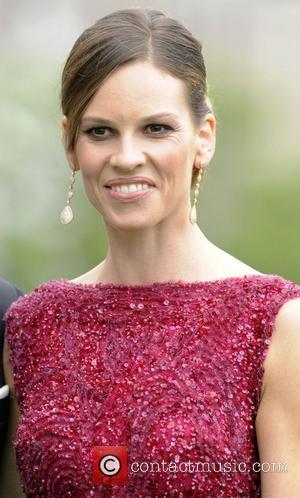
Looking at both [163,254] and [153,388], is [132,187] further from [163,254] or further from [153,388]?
[153,388]

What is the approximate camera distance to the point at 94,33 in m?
2.20

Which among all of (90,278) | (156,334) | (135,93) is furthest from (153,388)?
(135,93)

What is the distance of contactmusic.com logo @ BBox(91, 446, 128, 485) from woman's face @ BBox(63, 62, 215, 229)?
1.45 feet

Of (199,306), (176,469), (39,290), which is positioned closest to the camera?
(176,469)

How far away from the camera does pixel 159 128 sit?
84.7 inches

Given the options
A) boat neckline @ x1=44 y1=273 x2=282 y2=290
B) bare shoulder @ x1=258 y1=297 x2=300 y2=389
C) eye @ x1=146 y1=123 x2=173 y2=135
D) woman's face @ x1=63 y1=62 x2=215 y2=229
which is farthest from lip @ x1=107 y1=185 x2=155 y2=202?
bare shoulder @ x1=258 y1=297 x2=300 y2=389

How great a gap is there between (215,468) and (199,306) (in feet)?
1.10

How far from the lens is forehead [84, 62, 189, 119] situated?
6.98ft

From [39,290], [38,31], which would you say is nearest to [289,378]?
[39,290]

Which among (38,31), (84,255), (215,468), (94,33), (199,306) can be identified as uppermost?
(38,31)

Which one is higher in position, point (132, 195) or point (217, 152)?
point (217, 152)

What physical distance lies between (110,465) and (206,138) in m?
0.69

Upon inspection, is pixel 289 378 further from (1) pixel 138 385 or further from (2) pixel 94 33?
(2) pixel 94 33

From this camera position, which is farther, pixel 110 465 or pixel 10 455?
pixel 10 455
